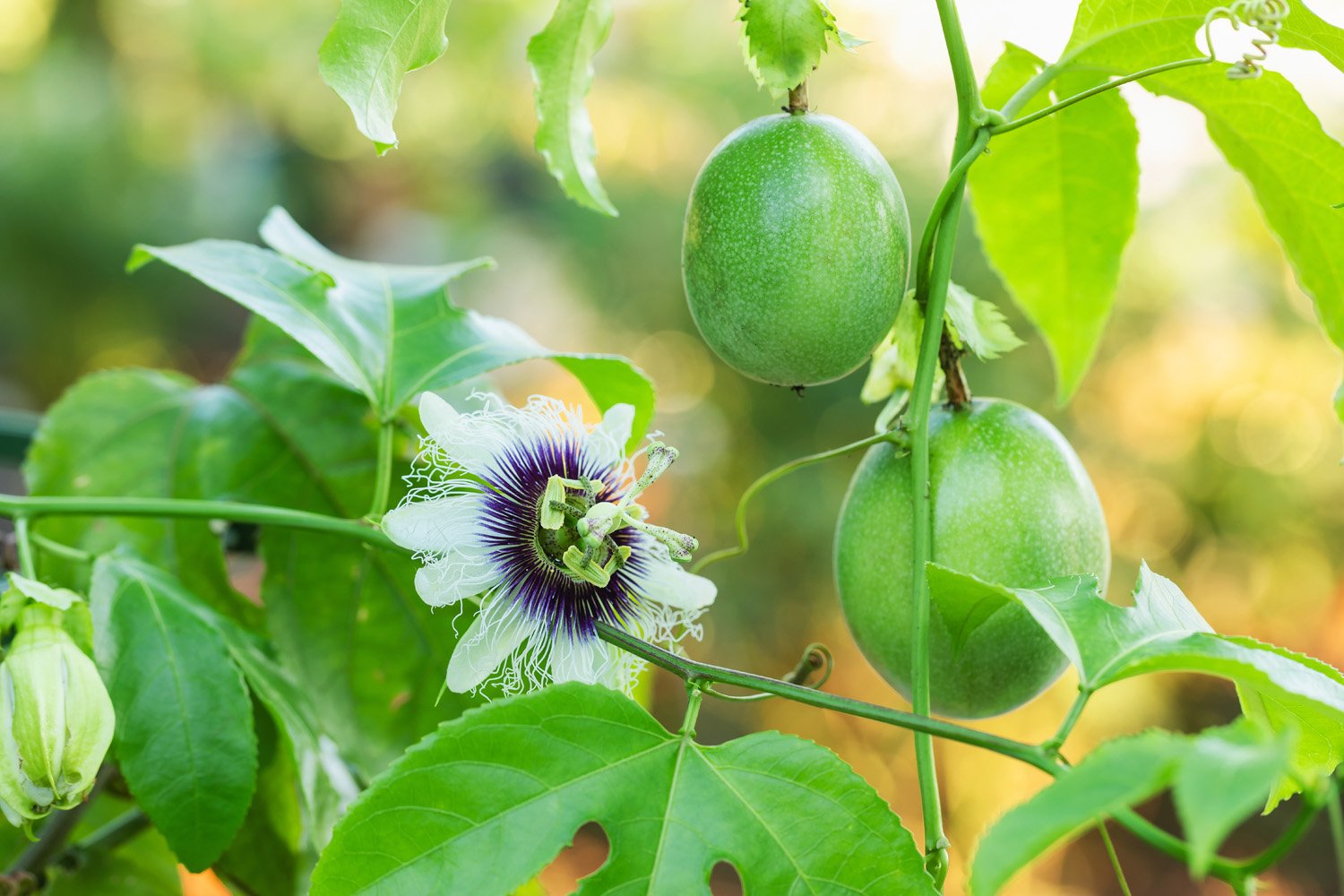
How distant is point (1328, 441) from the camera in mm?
2117

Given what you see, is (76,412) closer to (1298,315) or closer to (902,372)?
(902,372)

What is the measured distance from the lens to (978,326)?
42 cm

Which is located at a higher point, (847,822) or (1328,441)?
(847,822)

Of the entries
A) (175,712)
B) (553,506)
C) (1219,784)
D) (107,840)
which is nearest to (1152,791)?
(1219,784)

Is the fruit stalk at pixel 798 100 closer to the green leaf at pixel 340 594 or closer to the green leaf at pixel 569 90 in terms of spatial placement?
the green leaf at pixel 569 90

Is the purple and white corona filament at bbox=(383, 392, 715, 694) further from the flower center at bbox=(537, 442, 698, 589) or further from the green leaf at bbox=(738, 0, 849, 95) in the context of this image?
the green leaf at bbox=(738, 0, 849, 95)

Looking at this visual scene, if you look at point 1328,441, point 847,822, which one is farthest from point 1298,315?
point 847,822

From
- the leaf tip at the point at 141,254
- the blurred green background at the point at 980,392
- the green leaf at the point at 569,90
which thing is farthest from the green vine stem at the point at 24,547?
the blurred green background at the point at 980,392

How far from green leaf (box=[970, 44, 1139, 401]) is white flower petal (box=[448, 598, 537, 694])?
24 centimetres

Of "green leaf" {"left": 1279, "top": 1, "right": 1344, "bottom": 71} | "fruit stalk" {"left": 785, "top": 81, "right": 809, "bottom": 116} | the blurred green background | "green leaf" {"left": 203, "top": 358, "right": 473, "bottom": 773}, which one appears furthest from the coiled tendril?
the blurred green background

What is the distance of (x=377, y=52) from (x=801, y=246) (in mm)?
139

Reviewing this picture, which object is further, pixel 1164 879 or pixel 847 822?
pixel 1164 879

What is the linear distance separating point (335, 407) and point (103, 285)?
341 cm

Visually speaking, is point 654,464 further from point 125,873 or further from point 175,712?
point 125,873
